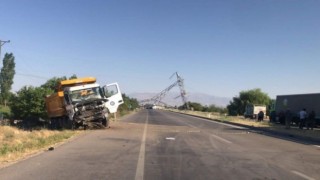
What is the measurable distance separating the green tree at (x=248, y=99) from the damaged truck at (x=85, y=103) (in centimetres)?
8927

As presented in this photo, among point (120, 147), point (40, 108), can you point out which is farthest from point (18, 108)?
point (120, 147)

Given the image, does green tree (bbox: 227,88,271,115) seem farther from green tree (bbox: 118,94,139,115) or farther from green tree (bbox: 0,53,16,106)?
green tree (bbox: 0,53,16,106)

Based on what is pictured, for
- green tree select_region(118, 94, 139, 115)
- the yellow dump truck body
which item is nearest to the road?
the yellow dump truck body

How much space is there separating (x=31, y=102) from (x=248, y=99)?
83.8m

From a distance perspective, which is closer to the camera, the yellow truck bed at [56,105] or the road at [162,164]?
the road at [162,164]

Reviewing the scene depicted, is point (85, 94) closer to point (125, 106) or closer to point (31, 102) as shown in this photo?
point (31, 102)

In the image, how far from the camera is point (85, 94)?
29875 mm

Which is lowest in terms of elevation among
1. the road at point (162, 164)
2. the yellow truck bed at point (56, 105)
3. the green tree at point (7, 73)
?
the road at point (162, 164)

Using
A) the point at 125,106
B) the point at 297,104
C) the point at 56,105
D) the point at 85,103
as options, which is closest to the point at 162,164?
the point at 85,103

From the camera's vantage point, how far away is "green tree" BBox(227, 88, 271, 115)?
11871 cm

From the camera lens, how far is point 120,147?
18031 millimetres

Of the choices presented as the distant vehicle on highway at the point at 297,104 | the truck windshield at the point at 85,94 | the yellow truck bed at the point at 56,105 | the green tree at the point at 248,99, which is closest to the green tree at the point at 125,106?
the green tree at the point at 248,99

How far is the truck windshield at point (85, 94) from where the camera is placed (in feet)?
96.8

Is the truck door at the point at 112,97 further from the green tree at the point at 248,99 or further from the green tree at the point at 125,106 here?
the green tree at the point at 248,99
